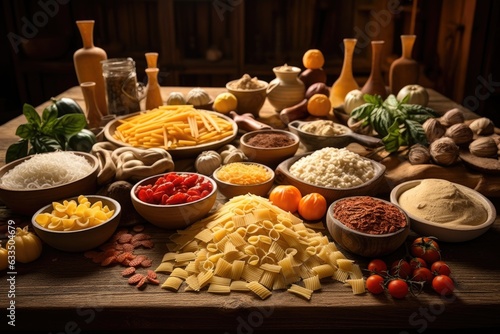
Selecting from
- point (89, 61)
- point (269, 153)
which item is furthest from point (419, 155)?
point (89, 61)

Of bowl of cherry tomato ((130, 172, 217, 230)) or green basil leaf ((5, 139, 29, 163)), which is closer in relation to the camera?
bowl of cherry tomato ((130, 172, 217, 230))

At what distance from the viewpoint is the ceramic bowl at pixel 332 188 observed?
A: 1478mm

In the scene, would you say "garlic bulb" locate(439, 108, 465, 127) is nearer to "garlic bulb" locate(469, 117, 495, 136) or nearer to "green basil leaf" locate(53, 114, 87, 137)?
"garlic bulb" locate(469, 117, 495, 136)

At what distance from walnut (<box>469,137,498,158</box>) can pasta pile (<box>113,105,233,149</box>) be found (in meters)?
1.03

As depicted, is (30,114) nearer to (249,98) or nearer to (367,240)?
(249,98)

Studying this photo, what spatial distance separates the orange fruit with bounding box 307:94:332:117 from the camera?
231 cm

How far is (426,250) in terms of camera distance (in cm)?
123

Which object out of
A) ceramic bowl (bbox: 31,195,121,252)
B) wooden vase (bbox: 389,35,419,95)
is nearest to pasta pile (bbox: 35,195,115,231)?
ceramic bowl (bbox: 31,195,121,252)

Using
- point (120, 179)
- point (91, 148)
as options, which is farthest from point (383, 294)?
point (91, 148)

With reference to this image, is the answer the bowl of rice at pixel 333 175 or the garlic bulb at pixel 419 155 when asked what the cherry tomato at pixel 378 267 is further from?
the garlic bulb at pixel 419 155

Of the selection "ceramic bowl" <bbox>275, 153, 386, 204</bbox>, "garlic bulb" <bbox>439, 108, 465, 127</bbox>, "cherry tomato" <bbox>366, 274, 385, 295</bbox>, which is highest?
"garlic bulb" <bbox>439, 108, 465, 127</bbox>

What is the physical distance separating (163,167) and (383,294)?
34.5 inches

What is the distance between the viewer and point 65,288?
3.79ft

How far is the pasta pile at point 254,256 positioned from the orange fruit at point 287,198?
0.08 metres
